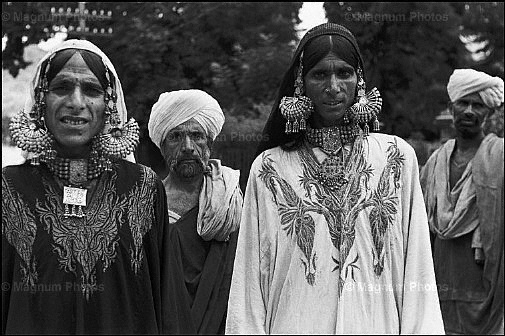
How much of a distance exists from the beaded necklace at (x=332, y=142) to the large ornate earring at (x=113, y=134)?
2.74 ft

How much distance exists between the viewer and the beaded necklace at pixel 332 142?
5594mm

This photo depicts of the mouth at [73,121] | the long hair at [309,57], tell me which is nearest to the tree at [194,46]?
the long hair at [309,57]

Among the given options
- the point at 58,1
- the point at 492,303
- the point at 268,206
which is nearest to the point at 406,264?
the point at 268,206

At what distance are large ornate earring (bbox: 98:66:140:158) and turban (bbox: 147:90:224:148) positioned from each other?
255 cm

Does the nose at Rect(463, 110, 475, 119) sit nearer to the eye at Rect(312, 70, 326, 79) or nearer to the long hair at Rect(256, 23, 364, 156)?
the long hair at Rect(256, 23, 364, 156)

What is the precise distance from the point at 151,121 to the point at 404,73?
362 inches

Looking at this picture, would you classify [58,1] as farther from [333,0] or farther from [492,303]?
[492,303]

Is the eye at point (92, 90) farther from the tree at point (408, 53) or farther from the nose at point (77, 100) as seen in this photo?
the tree at point (408, 53)

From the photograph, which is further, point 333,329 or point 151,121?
point 151,121

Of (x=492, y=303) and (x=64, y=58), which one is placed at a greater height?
(x=64, y=58)

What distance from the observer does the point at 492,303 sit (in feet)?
32.9

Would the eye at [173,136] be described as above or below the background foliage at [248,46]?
below
